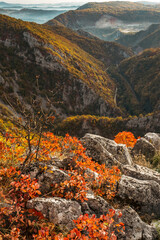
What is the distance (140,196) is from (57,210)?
4690 mm

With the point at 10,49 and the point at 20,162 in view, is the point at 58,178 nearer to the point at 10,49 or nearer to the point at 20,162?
the point at 20,162

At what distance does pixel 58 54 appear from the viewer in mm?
188875

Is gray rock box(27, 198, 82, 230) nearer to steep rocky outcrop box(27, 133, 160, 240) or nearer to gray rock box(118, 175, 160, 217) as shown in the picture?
steep rocky outcrop box(27, 133, 160, 240)

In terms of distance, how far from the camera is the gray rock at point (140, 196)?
7.73 meters

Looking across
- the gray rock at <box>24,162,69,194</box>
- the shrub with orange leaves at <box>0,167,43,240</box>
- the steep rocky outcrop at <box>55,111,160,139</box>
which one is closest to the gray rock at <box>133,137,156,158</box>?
the gray rock at <box>24,162,69,194</box>

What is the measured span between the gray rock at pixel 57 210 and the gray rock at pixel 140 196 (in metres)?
3.37

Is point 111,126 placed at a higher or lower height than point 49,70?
lower

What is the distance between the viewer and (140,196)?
310 inches

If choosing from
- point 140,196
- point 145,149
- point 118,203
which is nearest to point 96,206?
point 118,203

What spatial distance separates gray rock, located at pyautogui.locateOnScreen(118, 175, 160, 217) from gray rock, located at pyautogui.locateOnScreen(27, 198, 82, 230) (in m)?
3.37

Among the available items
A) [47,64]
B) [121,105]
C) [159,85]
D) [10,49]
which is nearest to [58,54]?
[47,64]

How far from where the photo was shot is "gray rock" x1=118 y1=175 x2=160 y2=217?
304 inches

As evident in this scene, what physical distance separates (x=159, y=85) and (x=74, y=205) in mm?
215025

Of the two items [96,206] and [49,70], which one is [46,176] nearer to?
[96,206]
